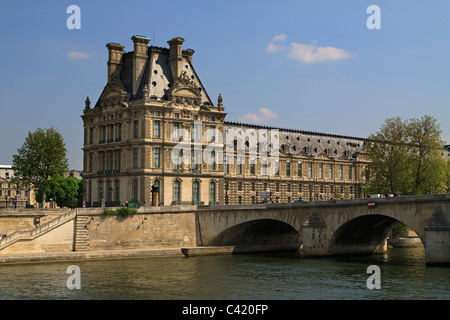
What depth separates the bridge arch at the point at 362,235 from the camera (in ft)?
244

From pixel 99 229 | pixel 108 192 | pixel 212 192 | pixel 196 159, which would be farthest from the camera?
pixel 212 192

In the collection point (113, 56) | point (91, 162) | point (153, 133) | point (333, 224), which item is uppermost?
point (113, 56)

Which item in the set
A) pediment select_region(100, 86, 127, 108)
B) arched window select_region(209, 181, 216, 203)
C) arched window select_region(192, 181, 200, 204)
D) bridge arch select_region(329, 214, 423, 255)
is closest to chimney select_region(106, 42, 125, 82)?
pediment select_region(100, 86, 127, 108)

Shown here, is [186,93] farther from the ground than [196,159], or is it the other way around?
[186,93]

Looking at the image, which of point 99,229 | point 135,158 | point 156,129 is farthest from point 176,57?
point 99,229

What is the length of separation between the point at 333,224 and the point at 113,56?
45.1 meters

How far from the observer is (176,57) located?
9956 cm

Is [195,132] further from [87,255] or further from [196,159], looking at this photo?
[87,255]

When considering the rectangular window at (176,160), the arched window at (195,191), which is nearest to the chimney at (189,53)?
the rectangular window at (176,160)

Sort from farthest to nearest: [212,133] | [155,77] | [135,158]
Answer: [212,133]
[155,77]
[135,158]

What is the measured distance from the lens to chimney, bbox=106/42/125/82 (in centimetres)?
10069
